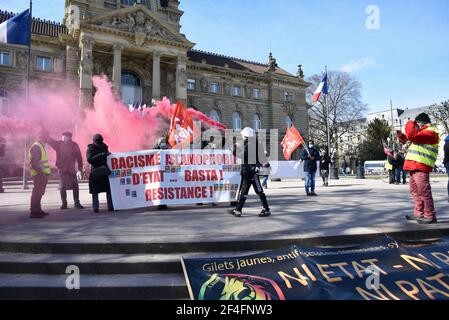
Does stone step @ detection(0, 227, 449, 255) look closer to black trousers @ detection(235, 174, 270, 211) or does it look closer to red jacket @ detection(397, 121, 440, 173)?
black trousers @ detection(235, 174, 270, 211)

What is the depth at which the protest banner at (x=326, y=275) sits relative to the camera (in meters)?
2.73

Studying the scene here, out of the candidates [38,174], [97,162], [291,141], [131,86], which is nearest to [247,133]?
[97,162]

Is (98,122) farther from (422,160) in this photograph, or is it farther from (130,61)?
(422,160)

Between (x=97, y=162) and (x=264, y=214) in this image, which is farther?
(x=97, y=162)

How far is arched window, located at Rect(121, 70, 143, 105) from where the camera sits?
112ft

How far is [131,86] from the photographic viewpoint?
3484cm

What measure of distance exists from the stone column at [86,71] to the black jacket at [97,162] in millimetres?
24287

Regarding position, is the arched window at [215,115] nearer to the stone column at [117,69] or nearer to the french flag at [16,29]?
the stone column at [117,69]

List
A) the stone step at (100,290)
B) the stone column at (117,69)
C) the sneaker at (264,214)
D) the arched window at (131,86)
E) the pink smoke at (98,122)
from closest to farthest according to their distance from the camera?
the stone step at (100,290), the sneaker at (264,214), the pink smoke at (98,122), the stone column at (117,69), the arched window at (131,86)

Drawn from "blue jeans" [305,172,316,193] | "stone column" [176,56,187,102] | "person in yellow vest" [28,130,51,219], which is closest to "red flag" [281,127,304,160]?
"blue jeans" [305,172,316,193]

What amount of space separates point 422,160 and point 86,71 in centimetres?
3061

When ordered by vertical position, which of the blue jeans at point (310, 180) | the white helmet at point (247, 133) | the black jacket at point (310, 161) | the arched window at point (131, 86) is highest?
the arched window at point (131, 86)

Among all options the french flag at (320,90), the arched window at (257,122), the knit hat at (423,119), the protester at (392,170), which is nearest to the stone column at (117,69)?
the french flag at (320,90)
